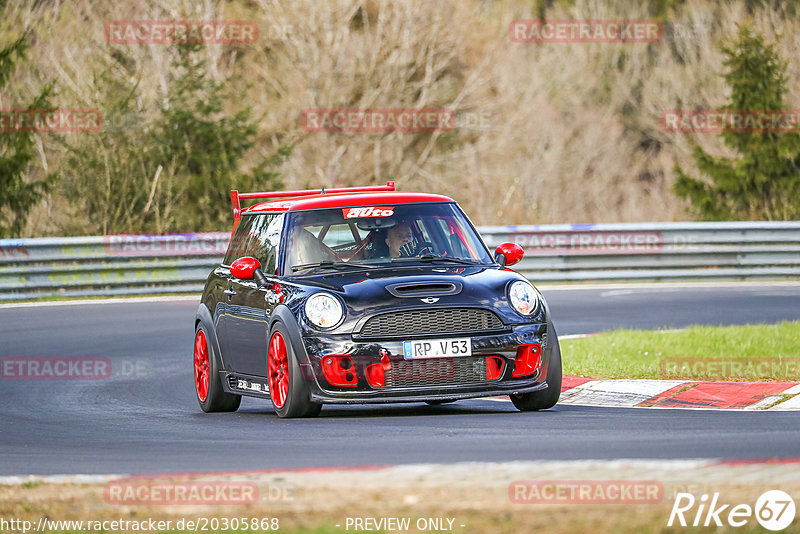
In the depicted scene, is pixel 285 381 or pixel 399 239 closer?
pixel 285 381

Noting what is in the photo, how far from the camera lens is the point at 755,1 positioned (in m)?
56.8

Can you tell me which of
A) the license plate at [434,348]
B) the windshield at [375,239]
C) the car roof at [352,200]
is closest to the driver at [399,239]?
the windshield at [375,239]

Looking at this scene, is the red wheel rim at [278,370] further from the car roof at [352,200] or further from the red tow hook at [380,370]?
the car roof at [352,200]

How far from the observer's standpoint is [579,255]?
24.6 meters

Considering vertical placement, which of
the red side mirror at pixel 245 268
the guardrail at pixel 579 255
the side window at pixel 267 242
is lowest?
the guardrail at pixel 579 255

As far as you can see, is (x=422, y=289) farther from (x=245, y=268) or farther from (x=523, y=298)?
(x=245, y=268)

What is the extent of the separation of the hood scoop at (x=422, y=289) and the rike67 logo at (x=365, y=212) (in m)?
1.13

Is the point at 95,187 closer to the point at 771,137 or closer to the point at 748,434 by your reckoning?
the point at 771,137

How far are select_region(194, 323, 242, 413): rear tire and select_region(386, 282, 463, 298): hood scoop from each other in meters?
2.33

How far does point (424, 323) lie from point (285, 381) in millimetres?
1144

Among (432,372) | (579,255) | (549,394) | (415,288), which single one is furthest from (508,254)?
(579,255)

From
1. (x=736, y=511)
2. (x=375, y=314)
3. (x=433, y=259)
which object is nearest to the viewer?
(x=736, y=511)

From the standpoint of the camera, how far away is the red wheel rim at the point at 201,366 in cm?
1170

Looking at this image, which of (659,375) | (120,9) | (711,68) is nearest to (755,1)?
(711,68)
